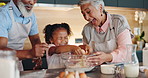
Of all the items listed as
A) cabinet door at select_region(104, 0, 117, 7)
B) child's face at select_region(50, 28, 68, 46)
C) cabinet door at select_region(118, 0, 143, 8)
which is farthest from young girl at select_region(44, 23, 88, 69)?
cabinet door at select_region(118, 0, 143, 8)

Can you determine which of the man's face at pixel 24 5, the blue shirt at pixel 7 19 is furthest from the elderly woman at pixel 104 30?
the blue shirt at pixel 7 19

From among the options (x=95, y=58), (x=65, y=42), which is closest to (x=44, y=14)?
(x=65, y=42)

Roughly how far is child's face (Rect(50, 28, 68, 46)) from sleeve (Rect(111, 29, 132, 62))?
0.47 meters

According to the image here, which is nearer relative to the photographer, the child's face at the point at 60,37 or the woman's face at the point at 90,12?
the woman's face at the point at 90,12

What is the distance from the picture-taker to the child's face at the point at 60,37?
1802 millimetres

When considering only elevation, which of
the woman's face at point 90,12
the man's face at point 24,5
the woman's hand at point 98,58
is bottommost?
the woman's hand at point 98,58

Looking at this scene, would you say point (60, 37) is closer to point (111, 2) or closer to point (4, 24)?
point (4, 24)

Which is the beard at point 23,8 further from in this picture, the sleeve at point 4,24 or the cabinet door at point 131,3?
the cabinet door at point 131,3

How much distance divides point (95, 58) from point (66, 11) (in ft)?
6.76

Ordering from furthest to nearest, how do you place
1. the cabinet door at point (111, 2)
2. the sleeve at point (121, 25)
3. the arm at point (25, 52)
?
1. the cabinet door at point (111, 2)
2. the sleeve at point (121, 25)
3. the arm at point (25, 52)

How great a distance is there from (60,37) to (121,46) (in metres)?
0.55

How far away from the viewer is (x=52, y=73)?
1.22m

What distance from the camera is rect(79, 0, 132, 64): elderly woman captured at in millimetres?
1635

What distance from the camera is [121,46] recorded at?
162cm
